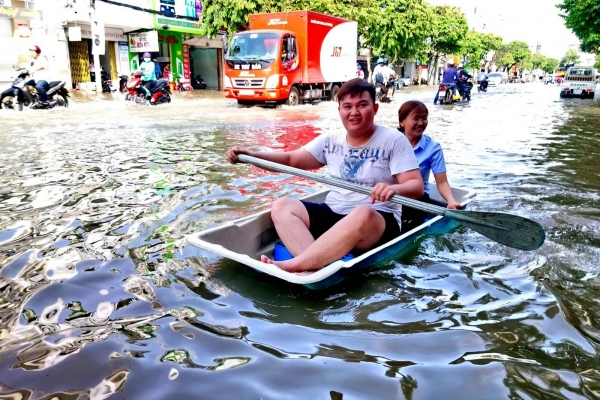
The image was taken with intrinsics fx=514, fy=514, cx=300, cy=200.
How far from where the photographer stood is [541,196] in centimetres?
539

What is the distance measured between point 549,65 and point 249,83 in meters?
114

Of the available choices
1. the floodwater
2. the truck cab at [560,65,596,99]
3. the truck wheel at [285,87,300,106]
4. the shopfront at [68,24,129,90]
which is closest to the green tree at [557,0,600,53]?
the truck cab at [560,65,596,99]

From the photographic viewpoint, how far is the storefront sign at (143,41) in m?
24.2

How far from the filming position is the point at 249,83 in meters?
16.2

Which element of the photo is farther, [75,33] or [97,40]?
[75,33]

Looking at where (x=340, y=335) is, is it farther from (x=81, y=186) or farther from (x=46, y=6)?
(x=46, y=6)

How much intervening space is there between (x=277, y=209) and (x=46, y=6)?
2126 centimetres

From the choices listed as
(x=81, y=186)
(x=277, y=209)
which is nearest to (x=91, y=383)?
(x=277, y=209)

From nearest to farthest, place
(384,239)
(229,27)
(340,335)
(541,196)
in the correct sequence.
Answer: (340,335)
(384,239)
(541,196)
(229,27)

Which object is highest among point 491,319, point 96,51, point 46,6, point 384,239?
point 46,6

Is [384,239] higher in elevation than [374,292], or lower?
higher

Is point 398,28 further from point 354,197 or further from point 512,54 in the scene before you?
point 512,54

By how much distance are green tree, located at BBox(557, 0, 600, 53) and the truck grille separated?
43.2 feet

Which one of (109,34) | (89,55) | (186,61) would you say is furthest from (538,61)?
(89,55)
